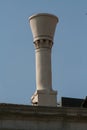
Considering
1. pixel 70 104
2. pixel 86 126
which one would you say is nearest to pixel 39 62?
pixel 70 104

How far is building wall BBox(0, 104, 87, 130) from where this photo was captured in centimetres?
2739

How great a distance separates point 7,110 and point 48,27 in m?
14.4

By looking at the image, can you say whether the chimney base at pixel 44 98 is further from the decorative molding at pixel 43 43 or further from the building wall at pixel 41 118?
the building wall at pixel 41 118

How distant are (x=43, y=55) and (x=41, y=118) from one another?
1248 centimetres

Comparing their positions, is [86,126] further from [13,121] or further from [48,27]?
[48,27]

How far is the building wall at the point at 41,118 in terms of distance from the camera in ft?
89.9

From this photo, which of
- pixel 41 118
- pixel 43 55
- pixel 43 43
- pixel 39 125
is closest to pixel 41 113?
pixel 41 118

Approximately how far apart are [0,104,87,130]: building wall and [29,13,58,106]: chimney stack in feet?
32.9

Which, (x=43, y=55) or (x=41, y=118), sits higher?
(x=43, y=55)

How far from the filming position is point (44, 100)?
38.8 m

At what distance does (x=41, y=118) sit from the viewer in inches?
1099

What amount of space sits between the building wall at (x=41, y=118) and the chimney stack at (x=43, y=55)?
10042mm

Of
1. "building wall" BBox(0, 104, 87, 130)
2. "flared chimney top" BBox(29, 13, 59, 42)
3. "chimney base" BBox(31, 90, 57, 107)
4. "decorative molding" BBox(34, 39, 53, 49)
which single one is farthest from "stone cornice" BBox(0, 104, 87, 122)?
"flared chimney top" BBox(29, 13, 59, 42)

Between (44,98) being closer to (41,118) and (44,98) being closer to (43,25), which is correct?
(43,25)
